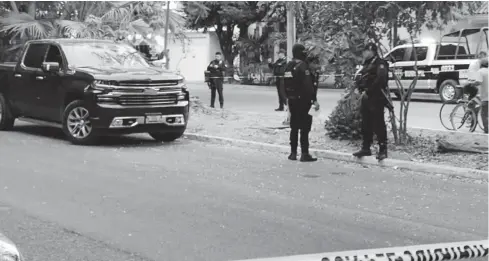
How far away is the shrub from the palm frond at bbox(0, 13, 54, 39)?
988cm

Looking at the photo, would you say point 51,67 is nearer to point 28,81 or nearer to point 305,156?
point 28,81

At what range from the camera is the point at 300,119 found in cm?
1121

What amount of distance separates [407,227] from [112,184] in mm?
3712

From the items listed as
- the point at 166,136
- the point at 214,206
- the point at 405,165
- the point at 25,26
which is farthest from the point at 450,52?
the point at 214,206

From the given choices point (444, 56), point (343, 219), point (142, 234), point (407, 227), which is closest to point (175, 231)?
point (142, 234)

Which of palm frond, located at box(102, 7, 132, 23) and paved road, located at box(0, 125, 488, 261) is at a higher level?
palm frond, located at box(102, 7, 132, 23)

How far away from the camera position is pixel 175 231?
6547mm

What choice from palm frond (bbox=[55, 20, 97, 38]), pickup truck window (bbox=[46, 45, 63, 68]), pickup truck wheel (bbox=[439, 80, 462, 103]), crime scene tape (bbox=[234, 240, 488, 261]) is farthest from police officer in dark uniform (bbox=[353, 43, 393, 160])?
pickup truck wheel (bbox=[439, 80, 462, 103])

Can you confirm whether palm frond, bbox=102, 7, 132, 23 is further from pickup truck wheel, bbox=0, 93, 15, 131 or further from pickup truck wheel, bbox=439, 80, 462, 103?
pickup truck wheel, bbox=439, 80, 462, 103

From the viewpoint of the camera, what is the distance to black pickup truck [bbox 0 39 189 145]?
1234 cm

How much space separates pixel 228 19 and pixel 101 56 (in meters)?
28.9

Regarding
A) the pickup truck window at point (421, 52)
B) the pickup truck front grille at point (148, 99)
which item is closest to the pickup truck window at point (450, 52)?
the pickup truck window at point (421, 52)

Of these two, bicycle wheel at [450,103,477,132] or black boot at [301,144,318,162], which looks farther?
bicycle wheel at [450,103,477,132]

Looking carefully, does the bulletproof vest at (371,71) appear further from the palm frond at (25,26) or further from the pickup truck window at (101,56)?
the palm frond at (25,26)
